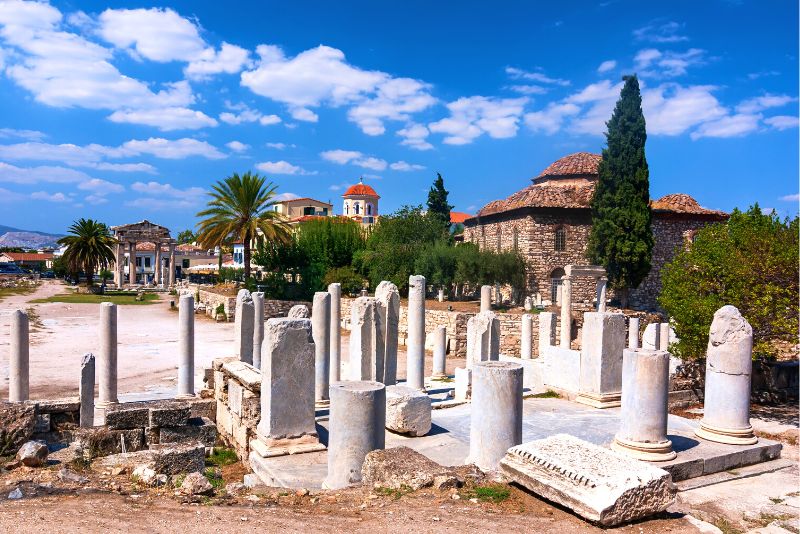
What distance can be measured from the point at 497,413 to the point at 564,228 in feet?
93.6

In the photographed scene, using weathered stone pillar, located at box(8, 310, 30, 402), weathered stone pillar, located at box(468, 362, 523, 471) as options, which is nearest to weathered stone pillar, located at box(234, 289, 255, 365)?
weathered stone pillar, located at box(8, 310, 30, 402)

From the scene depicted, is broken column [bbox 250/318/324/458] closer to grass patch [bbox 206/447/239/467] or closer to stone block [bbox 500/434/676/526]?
grass patch [bbox 206/447/239/467]

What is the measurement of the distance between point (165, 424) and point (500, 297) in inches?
1056

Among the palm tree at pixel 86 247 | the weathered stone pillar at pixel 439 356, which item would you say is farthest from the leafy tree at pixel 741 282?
the palm tree at pixel 86 247

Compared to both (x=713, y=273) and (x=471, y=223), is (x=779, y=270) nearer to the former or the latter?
(x=713, y=273)

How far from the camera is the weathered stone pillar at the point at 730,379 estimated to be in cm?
802

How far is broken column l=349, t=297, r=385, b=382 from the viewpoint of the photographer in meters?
12.0

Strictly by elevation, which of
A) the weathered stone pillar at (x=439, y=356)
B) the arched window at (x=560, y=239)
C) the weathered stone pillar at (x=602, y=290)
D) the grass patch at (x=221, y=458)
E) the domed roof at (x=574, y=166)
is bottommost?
the grass patch at (x=221, y=458)

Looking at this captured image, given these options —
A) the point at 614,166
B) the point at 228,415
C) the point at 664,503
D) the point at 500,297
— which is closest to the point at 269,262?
the point at 500,297

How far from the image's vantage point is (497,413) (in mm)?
6613

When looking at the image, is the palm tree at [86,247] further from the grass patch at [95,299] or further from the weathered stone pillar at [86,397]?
the weathered stone pillar at [86,397]

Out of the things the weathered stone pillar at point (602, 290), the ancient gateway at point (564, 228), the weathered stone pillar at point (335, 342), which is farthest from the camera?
the ancient gateway at point (564, 228)

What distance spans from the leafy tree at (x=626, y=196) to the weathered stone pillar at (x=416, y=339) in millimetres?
19418

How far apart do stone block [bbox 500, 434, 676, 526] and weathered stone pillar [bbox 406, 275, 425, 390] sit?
731cm
